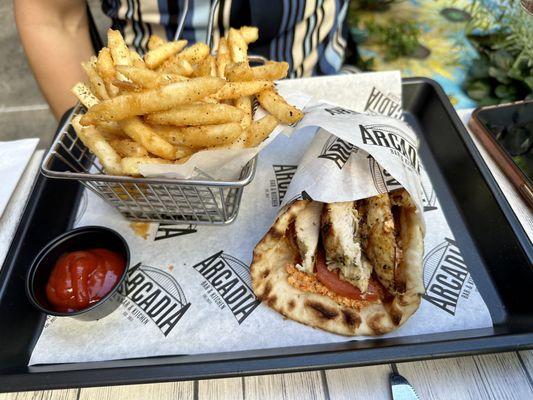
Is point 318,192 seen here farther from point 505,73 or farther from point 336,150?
point 505,73

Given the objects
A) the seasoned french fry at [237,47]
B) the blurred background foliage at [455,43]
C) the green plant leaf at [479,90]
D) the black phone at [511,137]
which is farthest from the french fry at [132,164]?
→ the green plant leaf at [479,90]

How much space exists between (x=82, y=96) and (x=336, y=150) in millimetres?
1186

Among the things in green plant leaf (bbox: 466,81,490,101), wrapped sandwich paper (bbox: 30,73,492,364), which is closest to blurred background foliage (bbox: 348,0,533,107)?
green plant leaf (bbox: 466,81,490,101)

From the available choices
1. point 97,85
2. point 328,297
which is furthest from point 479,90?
point 97,85

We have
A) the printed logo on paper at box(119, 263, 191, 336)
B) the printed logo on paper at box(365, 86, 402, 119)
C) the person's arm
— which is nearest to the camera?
the printed logo on paper at box(119, 263, 191, 336)

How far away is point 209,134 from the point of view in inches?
56.6

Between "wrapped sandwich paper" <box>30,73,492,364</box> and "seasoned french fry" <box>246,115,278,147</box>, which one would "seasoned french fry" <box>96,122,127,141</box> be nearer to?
"wrapped sandwich paper" <box>30,73,492,364</box>

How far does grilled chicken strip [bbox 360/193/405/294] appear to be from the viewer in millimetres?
1476

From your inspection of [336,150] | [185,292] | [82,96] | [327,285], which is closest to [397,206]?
[336,150]

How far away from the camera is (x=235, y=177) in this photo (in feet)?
5.49

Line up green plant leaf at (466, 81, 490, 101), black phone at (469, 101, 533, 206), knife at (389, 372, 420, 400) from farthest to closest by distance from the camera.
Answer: green plant leaf at (466, 81, 490, 101) < black phone at (469, 101, 533, 206) < knife at (389, 372, 420, 400)

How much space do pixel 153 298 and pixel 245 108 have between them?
3.07ft

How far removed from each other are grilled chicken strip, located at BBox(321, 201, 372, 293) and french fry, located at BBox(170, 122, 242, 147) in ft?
1.67

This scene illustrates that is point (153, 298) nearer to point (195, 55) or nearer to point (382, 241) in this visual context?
point (382, 241)
